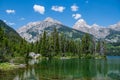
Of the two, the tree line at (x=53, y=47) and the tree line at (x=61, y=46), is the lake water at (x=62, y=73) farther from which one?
the tree line at (x=61, y=46)

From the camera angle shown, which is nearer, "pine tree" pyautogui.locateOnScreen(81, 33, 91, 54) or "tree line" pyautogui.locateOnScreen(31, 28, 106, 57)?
"tree line" pyautogui.locateOnScreen(31, 28, 106, 57)

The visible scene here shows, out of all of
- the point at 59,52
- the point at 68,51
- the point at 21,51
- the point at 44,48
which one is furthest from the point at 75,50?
the point at 21,51

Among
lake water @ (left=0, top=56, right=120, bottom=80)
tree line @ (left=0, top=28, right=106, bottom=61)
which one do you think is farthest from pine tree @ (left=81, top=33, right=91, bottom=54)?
lake water @ (left=0, top=56, right=120, bottom=80)

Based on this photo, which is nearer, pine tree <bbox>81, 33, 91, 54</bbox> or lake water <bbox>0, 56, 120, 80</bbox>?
lake water <bbox>0, 56, 120, 80</bbox>

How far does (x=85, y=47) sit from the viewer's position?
551ft

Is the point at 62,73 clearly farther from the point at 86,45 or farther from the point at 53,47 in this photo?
the point at 86,45

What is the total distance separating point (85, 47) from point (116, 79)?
391ft

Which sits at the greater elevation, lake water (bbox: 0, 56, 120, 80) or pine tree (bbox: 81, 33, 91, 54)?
pine tree (bbox: 81, 33, 91, 54)

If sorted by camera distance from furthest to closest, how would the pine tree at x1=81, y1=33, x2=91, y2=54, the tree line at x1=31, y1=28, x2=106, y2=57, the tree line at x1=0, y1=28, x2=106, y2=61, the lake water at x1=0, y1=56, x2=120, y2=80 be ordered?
the pine tree at x1=81, y1=33, x2=91, y2=54, the tree line at x1=31, y1=28, x2=106, y2=57, the tree line at x1=0, y1=28, x2=106, y2=61, the lake water at x1=0, y1=56, x2=120, y2=80

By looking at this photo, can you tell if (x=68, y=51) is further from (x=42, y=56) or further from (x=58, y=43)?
(x=42, y=56)

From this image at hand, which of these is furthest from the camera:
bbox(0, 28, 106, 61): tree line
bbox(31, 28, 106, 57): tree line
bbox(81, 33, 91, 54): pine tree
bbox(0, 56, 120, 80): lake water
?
bbox(81, 33, 91, 54): pine tree

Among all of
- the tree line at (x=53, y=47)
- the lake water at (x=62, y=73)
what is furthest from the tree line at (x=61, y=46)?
the lake water at (x=62, y=73)

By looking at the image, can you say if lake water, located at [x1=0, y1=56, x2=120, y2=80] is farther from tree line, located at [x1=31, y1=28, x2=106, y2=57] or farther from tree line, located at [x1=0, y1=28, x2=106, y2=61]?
tree line, located at [x1=31, y1=28, x2=106, y2=57]

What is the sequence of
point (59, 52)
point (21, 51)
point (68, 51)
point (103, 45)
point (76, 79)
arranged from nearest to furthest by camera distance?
1. point (76, 79)
2. point (21, 51)
3. point (59, 52)
4. point (68, 51)
5. point (103, 45)
